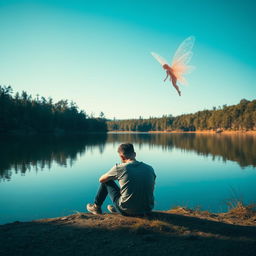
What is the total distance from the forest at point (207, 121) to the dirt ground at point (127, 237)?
95121 mm

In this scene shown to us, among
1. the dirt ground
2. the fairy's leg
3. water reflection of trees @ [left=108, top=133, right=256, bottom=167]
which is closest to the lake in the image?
the dirt ground

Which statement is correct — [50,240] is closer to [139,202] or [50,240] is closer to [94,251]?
[94,251]

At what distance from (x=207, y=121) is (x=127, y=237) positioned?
126m

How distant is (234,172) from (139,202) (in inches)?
500

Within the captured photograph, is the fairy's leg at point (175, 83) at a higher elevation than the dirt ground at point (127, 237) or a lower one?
higher

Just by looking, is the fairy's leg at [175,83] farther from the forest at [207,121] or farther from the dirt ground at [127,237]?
the forest at [207,121]

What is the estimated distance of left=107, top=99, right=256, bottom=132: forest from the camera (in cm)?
9300

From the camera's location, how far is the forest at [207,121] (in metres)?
93.0

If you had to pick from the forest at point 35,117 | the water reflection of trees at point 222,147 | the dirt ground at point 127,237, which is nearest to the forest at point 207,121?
the water reflection of trees at point 222,147

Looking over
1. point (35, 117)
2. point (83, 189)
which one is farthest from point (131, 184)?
point (35, 117)

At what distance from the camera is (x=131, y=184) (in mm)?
3592

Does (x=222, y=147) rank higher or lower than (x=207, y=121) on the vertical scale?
lower

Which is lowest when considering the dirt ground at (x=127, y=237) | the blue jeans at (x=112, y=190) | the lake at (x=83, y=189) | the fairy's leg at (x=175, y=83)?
the lake at (x=83, y=189)

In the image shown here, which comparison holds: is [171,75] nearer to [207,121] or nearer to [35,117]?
[35,117]
